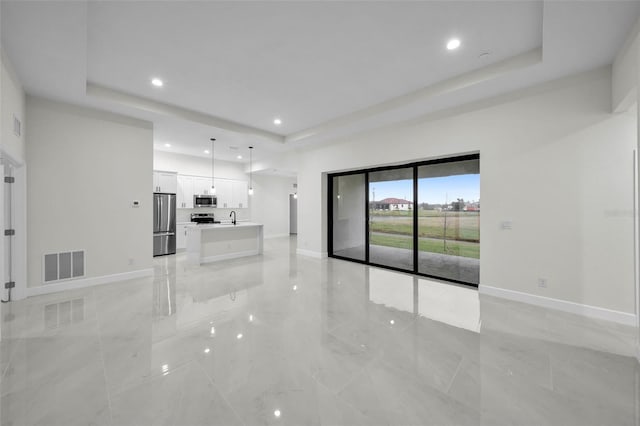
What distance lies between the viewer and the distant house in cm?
531

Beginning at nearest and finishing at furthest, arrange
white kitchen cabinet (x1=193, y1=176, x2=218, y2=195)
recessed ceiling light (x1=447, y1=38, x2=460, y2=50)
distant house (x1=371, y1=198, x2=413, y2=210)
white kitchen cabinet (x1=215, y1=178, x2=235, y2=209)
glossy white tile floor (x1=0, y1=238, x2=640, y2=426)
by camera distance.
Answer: glossy white tile floor (x1=0, y1=238, x2=640, y2=426) < recessed ceiling light (x1=447, y1=38, x2=460, y2=50) < distant house (x1=371, y1=198, x2=413, y2=210) < white kitchen cabinet (x1=193, y1=176, x2=218, y2=195) < white kitchen cabinet (x1=215, y1=178, x2=235, y2=209)

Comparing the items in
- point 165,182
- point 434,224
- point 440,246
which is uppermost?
point 165,182

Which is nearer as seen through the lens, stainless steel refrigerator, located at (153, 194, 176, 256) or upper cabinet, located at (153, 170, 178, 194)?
stainless steel refrigerator, located at (153, 194, 176, 256)

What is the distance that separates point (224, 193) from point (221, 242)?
10.2 feet

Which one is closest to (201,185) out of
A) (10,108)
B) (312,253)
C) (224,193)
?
(224,193)

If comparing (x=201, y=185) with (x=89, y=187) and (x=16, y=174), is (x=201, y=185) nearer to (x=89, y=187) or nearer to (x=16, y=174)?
(x=89, y=187)

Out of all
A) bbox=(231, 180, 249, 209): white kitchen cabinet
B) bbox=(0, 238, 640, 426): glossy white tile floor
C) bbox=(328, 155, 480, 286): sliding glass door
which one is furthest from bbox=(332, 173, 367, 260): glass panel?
bbox=(231, 180, 249, 209): white kitchen cabinet

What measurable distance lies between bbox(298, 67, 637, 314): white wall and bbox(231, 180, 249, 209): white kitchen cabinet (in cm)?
703

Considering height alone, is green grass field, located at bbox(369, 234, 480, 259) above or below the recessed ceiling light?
below

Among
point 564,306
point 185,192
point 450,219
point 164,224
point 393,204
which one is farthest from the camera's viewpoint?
point 185,192

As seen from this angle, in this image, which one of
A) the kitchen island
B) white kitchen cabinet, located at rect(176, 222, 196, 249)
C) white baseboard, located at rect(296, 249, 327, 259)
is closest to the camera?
the kitchen island

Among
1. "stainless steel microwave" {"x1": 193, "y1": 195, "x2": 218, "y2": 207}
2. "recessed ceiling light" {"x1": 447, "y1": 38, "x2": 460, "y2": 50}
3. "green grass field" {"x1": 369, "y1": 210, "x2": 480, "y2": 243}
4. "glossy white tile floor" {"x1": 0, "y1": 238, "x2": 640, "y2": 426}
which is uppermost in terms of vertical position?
"recessed ceiling light" {"x1": 447, "y1": 38, "x2": 460, "y2": 50}

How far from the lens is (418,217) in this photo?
506 centimetres

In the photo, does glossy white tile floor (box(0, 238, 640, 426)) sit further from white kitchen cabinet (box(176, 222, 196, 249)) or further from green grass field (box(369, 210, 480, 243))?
white kitchen cabinet (box(176, 222, 196, 249))
